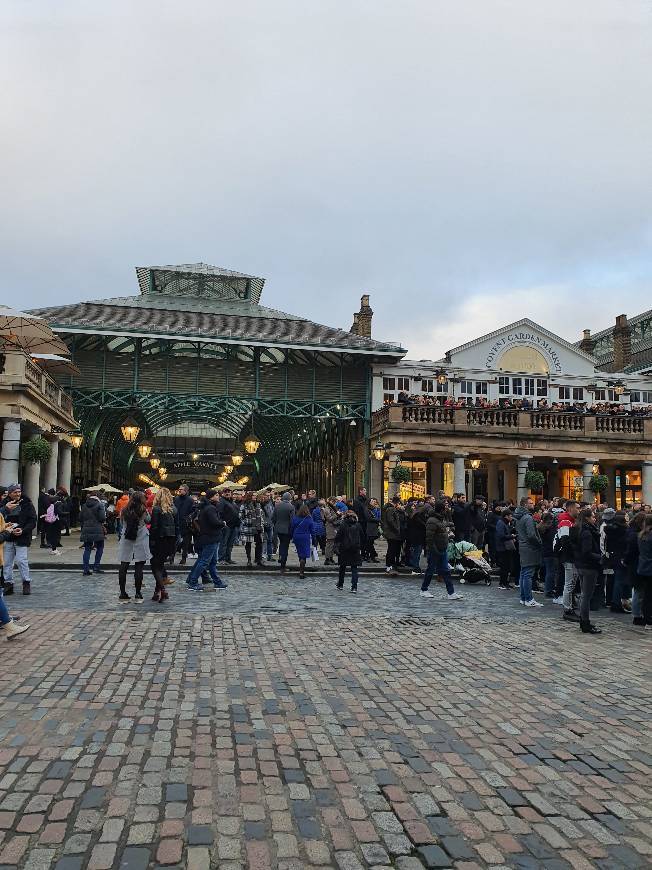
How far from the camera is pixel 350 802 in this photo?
157 inches

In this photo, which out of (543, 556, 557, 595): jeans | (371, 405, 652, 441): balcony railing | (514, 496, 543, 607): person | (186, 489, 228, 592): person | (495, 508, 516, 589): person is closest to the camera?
(514, 496, 543, 607): person

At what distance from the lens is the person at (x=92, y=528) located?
14.1m

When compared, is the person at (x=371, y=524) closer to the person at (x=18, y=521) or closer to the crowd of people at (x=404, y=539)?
the crowd of people at (x=404, y=539)

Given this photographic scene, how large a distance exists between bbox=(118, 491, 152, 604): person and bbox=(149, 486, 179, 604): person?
0.54 feet

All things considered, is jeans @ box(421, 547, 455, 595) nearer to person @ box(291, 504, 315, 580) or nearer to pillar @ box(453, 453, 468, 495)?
person @ box(291, 504, 315, 580)

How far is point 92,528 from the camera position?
14.4m

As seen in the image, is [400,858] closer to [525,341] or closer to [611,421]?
[611,421]

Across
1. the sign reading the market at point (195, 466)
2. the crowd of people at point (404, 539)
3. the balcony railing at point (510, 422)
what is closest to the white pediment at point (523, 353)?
the balcony railing at point (510, 422)

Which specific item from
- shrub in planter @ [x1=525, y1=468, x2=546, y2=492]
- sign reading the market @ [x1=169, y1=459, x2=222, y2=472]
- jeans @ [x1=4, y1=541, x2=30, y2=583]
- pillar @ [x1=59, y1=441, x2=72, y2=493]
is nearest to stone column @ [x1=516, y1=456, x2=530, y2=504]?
shrub in planter @ [x1=525, y1=468, x2=546, y2=492]

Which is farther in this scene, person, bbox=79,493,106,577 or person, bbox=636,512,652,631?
person, bbox=79,493,106,577

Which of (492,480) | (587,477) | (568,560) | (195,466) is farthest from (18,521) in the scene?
(195,466)

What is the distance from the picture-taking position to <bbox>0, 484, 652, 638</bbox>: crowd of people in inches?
404

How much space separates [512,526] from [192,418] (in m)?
31.9

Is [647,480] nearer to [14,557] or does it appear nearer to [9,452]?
[9,452]
